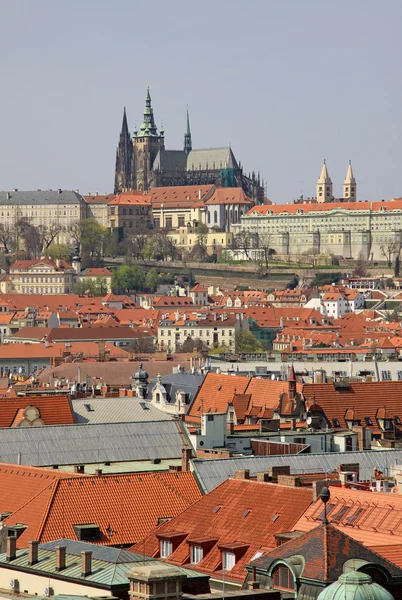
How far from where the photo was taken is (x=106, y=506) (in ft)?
93.5

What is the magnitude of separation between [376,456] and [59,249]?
524 feet

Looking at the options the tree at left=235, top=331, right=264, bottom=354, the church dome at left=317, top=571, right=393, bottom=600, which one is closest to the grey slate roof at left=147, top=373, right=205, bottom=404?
the church dome at left=317, top=571, right=393, bottom=600

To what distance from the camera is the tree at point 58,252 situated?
192 meters

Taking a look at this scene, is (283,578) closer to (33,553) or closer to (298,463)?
(33,553)

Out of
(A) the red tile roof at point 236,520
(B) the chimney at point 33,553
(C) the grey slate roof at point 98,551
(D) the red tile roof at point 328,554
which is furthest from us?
(A) the red tile roof at point 236,520

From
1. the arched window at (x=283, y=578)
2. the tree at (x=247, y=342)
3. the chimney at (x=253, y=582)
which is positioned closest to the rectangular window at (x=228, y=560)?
the chimney at (x=253, y=582)

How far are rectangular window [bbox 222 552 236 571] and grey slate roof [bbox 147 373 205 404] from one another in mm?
25800

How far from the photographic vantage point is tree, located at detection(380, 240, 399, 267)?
641 feet

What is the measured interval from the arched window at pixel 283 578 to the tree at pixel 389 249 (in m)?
173

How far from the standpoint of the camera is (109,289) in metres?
177

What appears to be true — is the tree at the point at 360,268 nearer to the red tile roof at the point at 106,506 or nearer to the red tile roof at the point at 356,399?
the red tile roof at the point at 356,399

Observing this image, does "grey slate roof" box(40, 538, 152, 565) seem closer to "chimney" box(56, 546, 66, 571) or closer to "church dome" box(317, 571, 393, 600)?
"chimney" box(56, 546, 66, 571)

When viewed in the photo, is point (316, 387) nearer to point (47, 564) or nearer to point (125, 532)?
point (125, 532)

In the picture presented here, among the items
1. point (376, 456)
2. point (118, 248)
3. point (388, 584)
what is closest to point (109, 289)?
point (118, 248)
